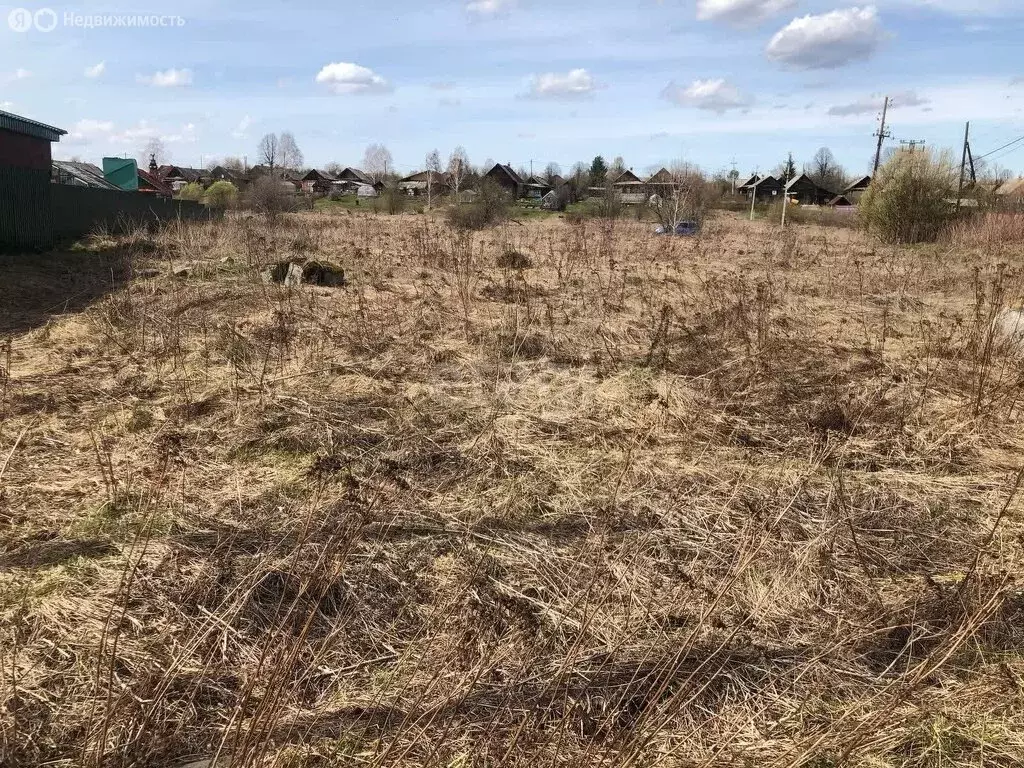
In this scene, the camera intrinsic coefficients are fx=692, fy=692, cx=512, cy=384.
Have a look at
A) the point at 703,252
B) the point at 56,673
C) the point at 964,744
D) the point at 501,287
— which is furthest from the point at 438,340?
the point at 703,252

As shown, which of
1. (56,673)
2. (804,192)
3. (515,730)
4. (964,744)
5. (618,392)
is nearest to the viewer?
(515,730)

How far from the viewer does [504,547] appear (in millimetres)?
3346

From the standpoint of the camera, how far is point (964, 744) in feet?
7.33

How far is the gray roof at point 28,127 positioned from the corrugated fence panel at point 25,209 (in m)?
5.62

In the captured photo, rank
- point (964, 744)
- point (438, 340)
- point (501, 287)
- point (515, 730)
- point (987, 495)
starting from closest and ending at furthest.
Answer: point (515, 730) → point (964, 744) → point (987, 495) → point (438, 340) → point (501, 287)

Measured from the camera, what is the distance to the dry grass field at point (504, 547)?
2211mm

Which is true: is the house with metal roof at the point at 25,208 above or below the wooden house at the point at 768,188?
below

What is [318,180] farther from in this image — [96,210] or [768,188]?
[96,210]

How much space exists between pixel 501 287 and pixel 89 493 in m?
6.77

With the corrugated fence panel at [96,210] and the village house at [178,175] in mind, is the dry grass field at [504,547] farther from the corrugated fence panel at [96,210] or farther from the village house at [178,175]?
the village house at [178,175]

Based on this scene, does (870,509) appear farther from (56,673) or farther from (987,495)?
(56,673)

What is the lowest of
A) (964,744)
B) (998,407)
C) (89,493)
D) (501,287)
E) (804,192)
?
(964,744)

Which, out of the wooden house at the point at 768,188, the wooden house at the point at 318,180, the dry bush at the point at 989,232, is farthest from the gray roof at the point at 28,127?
the wooden house at the point at 768,188

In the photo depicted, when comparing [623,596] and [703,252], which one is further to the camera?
[703,252]
